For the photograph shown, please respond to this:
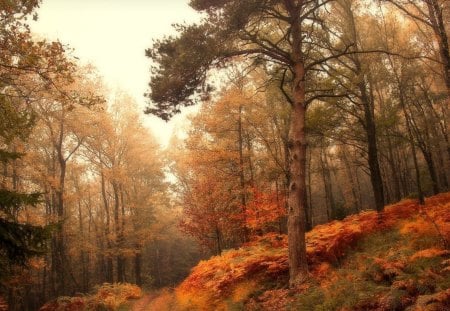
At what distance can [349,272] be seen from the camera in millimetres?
8320

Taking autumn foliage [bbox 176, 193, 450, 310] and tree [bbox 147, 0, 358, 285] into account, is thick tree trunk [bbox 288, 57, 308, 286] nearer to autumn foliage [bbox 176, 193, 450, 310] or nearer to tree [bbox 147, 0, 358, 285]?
tree [bbox 147, 0, 358, 285]

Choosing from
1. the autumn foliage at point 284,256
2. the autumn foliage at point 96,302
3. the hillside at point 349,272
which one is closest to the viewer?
the hillside at point 349,272

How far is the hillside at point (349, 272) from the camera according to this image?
6.16 metres

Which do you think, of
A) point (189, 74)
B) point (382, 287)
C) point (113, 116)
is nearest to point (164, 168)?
point (113, 116)

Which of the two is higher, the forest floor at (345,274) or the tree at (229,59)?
the tree at (229,59)

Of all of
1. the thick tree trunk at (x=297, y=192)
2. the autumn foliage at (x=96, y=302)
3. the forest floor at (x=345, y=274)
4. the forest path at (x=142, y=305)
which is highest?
the thick tree trunk at (x=297, y=192)

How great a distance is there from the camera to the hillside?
6160 mm

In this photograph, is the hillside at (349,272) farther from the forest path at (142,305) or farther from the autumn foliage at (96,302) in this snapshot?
the autumn foliage at (96,302)

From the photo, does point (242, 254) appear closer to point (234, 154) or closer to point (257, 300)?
point (257, 300)

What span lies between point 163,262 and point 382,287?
36.3 m

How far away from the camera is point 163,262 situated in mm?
40125

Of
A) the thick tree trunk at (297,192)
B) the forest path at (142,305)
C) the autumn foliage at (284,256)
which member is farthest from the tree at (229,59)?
the forest path at (142,305)

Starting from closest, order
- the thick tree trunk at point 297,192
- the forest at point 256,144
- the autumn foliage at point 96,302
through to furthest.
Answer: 1. the forest at point 256,144
2. the thick tree trunk at point 297,192
3. the autumn foliage at point 96,302

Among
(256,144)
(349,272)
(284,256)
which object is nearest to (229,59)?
(284,256)
